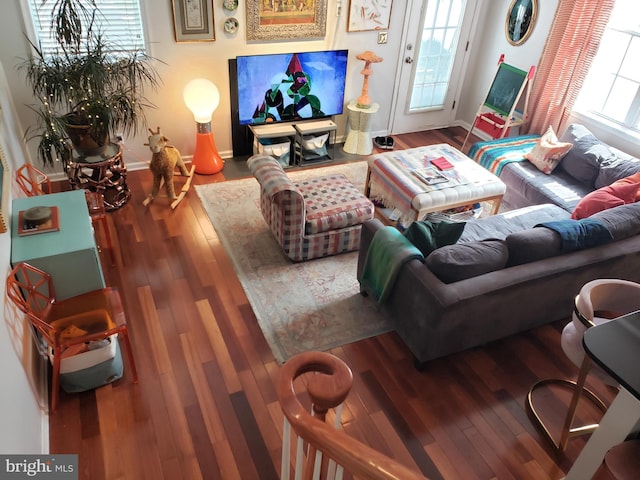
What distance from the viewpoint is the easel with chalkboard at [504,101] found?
5137mm

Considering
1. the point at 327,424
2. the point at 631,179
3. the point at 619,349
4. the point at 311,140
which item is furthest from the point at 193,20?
the point at 327,424

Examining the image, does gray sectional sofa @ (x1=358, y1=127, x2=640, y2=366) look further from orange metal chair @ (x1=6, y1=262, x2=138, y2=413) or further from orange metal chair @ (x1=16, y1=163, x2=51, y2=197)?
orange metal chair @ (x1=16, y1=163, x2=51, y2=197)

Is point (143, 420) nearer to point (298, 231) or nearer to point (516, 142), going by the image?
point (298, 231)

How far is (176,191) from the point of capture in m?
4.57

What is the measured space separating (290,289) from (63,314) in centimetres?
145

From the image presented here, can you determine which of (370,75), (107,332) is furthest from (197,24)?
(107,332)

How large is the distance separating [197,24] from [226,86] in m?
0.62

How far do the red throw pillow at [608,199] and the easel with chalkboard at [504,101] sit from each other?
1.70 m

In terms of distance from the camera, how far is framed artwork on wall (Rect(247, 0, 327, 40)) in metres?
4.57

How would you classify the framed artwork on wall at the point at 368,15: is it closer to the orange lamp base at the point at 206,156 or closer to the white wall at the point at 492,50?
the white wall at the point at 492,50

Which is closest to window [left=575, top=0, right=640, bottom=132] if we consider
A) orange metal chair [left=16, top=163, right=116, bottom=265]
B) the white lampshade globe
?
the white lampshade globe

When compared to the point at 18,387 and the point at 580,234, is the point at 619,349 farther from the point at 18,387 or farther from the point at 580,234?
the point at 18,387

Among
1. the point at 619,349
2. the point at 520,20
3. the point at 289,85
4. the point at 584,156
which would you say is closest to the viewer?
the point at 619,349

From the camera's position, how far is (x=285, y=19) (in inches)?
185
